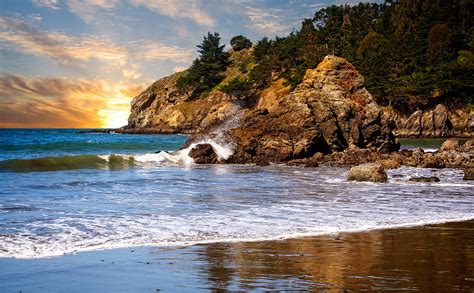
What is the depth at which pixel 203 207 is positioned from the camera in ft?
47.3

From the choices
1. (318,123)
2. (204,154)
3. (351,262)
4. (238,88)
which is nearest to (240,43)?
(238,88)

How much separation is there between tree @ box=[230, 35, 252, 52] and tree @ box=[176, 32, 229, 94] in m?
15.2

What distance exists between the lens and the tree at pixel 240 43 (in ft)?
522

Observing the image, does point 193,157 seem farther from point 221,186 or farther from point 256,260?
point 256,260

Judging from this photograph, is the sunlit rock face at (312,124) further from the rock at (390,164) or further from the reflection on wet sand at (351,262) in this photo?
the reflection on wet sand at (351,262)

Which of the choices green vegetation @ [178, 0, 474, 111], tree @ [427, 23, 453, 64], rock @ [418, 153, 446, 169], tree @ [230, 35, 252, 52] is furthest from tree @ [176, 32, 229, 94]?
rock @ [418, 153, 446, 169]

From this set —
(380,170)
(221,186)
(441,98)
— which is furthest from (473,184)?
(441,98)

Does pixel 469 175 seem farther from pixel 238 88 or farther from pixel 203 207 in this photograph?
pixel 238 88

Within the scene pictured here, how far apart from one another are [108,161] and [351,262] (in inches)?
1112

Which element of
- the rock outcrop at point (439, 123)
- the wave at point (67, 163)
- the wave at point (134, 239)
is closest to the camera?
the wave at point (134, 239)

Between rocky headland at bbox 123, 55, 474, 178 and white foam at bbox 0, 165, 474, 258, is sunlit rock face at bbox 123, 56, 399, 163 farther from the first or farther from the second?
white foam at bbox 0, 165, 474, 258

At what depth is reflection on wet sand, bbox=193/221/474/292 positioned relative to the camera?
268 inches

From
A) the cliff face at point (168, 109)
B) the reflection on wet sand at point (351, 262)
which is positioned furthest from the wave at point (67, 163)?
the cliff face at point (168, 109)

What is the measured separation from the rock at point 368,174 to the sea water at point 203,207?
0.50 metres
